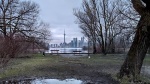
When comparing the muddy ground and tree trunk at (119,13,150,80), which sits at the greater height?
tree trunk at (119,13,150,80)

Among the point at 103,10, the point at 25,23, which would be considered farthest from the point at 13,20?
the point at 103,10

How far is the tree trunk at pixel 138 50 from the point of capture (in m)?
15.6

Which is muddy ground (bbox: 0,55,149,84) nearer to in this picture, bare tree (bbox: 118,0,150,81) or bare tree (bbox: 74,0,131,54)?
bare tree (bbox: 118,0,150,81)

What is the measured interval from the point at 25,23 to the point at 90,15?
517 inches

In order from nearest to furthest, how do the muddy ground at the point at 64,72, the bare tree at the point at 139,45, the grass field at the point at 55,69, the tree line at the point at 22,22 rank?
the bare tree at the point at 139,45 < the muddy ground at the point at 64,72 < the grass field at the point at 55,69 < the tree line at the point at 22,22

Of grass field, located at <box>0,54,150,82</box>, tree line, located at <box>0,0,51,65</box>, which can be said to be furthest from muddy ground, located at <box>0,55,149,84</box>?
tree line, located at <box>0,0,51,65</box>

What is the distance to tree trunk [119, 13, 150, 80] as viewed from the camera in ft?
51.1

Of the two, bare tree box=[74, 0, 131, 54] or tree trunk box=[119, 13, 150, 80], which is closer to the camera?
tree trunk box=[119, 13, 150, 80]

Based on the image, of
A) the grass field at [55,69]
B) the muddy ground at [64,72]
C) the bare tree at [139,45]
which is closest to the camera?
the bare tree at [139,45]

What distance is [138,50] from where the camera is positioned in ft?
52.8

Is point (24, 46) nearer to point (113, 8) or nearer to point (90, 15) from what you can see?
point (90, 15)

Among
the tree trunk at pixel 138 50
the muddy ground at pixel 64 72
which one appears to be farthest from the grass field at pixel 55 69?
the tree trunk at pixel 138 50

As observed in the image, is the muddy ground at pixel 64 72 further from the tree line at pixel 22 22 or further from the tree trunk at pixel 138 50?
the tree line at pixel 22 22

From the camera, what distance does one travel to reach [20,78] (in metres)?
16.4
